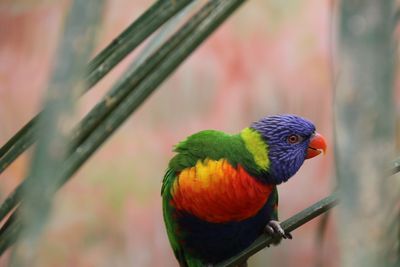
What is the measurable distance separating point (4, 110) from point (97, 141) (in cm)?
186

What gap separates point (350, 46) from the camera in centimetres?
31

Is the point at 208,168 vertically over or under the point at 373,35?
under

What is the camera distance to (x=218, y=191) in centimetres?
140

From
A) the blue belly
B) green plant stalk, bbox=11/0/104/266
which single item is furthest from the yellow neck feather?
green plant stalk, bbox=11/0/104/266

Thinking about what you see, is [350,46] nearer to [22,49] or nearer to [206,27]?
[206,27]

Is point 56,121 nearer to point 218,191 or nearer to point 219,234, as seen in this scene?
point 218,191

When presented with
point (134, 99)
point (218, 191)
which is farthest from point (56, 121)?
point (218, 191)

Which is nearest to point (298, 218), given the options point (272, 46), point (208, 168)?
point (208, 168)

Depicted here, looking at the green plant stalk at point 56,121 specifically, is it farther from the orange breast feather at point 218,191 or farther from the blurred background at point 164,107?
the blurred background at point 164,107

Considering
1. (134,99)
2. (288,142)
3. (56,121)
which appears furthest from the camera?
(288,142)

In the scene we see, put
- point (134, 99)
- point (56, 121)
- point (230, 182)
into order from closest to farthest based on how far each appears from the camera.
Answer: point (56, 121) → point (134, 99) → point (230, 182)

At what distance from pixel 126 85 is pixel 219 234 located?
3.30 ft

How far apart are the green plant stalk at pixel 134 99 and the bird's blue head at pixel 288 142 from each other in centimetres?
88

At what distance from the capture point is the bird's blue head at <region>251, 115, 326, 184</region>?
1471 mm
